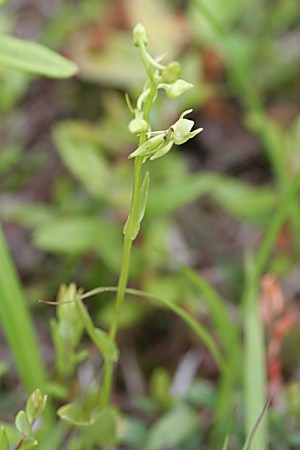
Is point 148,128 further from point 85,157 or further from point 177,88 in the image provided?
point 85,157

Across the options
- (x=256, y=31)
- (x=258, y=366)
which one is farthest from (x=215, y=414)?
(x=256, y=31)

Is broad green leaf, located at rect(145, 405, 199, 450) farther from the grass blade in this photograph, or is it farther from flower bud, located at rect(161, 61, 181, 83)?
flower bud, located at rect(161, 61, 181, 83)

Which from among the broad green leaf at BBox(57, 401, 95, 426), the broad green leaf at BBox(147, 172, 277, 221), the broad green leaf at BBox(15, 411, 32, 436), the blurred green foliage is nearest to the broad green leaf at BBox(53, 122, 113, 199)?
the blurred green foliage

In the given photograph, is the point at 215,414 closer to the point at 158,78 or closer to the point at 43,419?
the point at 43,419

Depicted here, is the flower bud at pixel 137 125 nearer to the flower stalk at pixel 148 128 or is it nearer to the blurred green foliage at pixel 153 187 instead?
the flower stalk at pixel 148 128

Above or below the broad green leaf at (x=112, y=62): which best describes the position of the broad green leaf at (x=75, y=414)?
below

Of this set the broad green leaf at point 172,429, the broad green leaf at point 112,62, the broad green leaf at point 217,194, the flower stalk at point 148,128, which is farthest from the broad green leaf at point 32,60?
the broad green leaf at point 112,62
